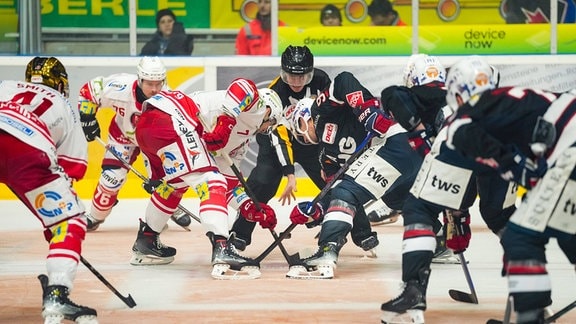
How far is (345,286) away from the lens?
215 inches

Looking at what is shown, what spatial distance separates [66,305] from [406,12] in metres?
5.58

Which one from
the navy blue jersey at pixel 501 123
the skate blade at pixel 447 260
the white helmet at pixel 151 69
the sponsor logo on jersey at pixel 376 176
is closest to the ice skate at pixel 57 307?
the navy blue jersey at pixel 501 123

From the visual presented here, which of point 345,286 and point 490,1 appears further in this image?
point 490,1

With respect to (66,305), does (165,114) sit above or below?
above

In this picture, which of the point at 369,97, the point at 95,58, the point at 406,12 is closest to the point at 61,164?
the point at 369,97

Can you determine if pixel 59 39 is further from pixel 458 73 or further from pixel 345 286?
pixel 458 73

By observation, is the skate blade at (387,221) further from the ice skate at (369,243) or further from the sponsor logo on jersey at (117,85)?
the sponsor logo on jersey at (117,85)

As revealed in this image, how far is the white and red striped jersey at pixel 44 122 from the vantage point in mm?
4344

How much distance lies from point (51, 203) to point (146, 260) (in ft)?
6.37

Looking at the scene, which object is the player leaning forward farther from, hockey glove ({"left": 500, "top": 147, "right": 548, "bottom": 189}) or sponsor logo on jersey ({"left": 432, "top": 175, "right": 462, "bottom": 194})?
hockey glove ({"left": 500, "top": 147, "right": 548, "bottom": 189})

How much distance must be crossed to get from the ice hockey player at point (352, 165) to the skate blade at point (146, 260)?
0.79 m

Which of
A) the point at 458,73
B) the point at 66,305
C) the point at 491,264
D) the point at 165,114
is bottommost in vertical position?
the point at 491,264

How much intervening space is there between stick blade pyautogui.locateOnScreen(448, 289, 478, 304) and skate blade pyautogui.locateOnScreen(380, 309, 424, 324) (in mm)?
454

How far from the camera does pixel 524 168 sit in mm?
3867
